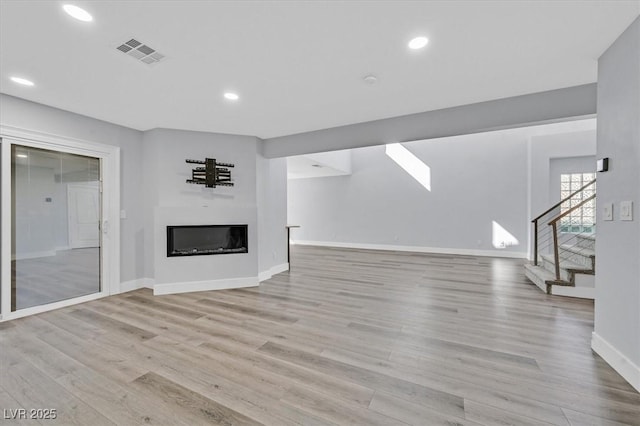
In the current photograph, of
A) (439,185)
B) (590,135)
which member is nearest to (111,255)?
(439,185)

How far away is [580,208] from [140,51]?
8.78 metres

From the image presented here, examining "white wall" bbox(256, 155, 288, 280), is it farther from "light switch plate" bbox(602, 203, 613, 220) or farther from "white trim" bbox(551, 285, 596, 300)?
"white trim" bbox(551, 285, 596, 300)

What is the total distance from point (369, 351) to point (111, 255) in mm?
4031

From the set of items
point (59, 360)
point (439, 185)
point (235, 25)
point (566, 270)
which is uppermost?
point (235, 25)

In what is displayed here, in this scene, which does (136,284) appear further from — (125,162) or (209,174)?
(209,174)

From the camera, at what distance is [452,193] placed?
7598 millimetres

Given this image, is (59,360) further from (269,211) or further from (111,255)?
(269,211)

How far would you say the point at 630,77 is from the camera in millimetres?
1920

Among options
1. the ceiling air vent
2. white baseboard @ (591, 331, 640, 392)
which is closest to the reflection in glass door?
the ceiling air vent

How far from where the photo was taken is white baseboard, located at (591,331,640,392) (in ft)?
5.95

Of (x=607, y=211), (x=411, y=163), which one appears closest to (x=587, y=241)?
(x=607, y=211)

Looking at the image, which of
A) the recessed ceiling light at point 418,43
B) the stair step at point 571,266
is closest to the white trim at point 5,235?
the recessed ceiling light at point 418,43

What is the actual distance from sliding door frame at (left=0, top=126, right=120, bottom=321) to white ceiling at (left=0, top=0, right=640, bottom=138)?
47 cm

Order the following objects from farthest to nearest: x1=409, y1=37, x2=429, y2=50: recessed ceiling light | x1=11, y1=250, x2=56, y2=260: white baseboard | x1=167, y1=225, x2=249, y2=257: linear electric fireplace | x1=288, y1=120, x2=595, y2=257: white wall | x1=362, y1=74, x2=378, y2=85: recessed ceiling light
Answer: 1. x1=288, y1=120, x2=595, y2=257: white wall
2. x1=167, y1=225, x2=249, y2=257: linear electric fireplace
3. x1=11, y1=250, x2=56, y2=260: white baseboard
4. x1=362, y1=74, x2=378, y2=85: recessed ceiling light
5. x1=409, y1=37, x2=429, y2=50: recessed ceiling light
